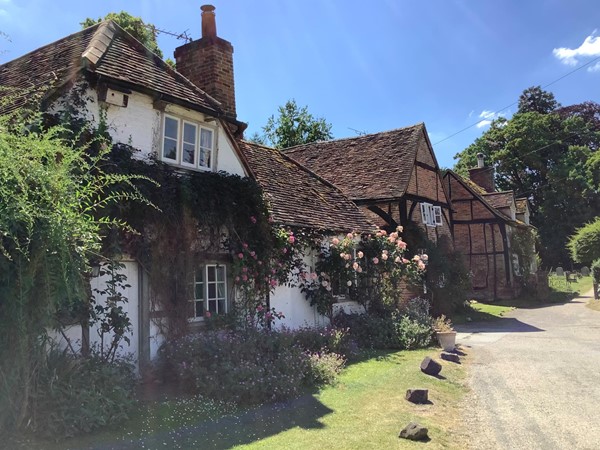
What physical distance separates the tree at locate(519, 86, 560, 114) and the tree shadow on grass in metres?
51.5

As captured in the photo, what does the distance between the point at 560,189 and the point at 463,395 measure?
42256 mm

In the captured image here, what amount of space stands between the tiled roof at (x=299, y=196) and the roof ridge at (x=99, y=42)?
381 cm

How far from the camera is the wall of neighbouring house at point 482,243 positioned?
27.2m

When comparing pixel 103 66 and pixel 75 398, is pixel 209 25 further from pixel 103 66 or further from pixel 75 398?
pixel 75 398

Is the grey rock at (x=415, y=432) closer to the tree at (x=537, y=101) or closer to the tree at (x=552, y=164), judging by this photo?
the tree at (x=552, y=164)

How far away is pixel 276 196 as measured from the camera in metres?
13.5

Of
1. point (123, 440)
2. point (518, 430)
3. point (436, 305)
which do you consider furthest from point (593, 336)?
point (123, 440)

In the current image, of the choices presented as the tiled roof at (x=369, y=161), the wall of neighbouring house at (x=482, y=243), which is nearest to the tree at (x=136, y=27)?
the tiled roof at (x=369, y=161)

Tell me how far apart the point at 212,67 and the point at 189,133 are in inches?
102

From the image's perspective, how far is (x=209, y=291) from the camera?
10.1 metres

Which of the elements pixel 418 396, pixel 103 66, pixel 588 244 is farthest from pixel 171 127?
pixel 588 244

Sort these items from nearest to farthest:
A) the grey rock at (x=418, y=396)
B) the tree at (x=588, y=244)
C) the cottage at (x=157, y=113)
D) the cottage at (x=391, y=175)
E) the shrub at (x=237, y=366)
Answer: the shrub at (x=237, y=366), the grey rock at (x=418, y=396), the cottage at (x=157, y=113), the cottage at (x=391, y=175), the tree at (x=588, y=244)

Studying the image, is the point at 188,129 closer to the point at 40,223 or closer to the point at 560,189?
the point at 40,223

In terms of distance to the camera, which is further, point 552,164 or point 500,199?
point 552,164
